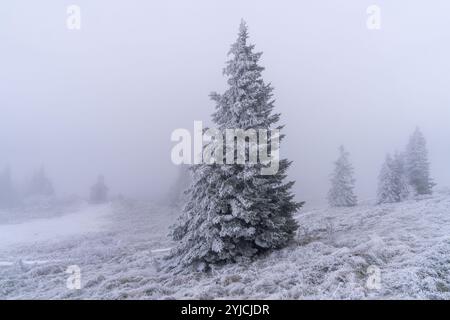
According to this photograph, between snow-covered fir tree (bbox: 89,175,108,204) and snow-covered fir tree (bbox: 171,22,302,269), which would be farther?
snow-covered fir tree (bbox: 89,175,108,204)

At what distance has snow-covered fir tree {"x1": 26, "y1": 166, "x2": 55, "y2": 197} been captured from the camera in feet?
250

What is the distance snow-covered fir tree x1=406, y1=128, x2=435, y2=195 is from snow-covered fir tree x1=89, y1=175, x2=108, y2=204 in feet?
232

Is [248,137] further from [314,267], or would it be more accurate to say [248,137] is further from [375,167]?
[375,167]

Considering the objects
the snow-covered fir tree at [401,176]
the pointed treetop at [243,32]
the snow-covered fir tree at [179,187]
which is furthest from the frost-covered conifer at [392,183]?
the pointed treetop at [243,32]

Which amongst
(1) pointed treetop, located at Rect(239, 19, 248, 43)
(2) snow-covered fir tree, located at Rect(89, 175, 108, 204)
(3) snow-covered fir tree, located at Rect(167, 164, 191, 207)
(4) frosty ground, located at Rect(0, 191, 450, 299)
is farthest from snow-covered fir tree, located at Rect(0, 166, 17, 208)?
(1) pointed treetop, located at Rect(239, 19, 248, 43)

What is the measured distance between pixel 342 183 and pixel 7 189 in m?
80.5

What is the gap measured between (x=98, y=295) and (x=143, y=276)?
2.72 metres

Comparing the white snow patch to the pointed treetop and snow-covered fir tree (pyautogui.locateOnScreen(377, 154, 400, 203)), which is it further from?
snow-covered fir tree (pyautogui.locateOnScreen(377, 154, 400, 203))

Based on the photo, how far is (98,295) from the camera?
11.8m

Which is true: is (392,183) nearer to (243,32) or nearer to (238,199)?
(238,199)

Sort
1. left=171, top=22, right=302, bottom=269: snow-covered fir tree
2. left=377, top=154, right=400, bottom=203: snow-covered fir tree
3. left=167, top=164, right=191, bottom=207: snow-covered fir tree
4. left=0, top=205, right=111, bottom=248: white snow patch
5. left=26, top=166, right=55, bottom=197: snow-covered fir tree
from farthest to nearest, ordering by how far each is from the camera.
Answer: left=26, top=166, right=55, bottom=197: snow-covered fir tree → left=167, top=164, right=191, bottom=207: snow-covered fir tree → left=377, top=154, right=400, bottom=203: snow-covered fir tree → left=0, top=205, right=111, bottom=248: white snow patch → left=171, top=22, right=302, bottom=269: snow-covered fir tree

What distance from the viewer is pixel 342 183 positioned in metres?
51.3

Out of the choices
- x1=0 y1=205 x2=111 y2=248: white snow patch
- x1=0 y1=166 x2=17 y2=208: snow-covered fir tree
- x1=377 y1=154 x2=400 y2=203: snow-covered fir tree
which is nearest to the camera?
x1=0 y1=205 x2=111 y2=248: white snow patch

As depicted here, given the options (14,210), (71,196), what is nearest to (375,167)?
(71,196)
